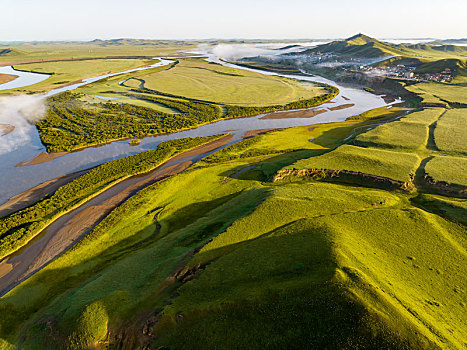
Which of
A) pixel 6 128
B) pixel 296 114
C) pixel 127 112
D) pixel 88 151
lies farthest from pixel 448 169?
pixel 6 128

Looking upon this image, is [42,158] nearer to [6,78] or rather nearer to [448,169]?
[448,169]

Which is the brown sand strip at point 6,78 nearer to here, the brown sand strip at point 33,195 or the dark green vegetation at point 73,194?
the brown sand strip at point 33,195

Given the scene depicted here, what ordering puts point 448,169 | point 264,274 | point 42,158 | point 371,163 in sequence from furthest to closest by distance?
point 42,158
point 371,163
point 448,169
point 264,274

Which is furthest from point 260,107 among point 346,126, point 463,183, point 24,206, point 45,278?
point 45,278

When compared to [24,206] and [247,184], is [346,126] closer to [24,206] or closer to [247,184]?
[247,184]

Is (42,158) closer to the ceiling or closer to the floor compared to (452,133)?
closer to the floor

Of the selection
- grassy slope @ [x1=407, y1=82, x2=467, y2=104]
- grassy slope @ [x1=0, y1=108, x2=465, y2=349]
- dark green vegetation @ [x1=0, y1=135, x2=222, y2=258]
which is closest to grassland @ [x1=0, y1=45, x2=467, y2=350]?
grassy slope @ [x1=0, y1=108, x2=465, y2=349]

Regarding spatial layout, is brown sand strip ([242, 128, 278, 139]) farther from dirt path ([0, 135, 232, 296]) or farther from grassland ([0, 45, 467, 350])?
grassland ([0, 45, 467, 350])

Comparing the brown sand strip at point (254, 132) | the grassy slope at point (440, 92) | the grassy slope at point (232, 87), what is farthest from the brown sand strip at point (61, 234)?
the grassy slope at point (440, 92)
